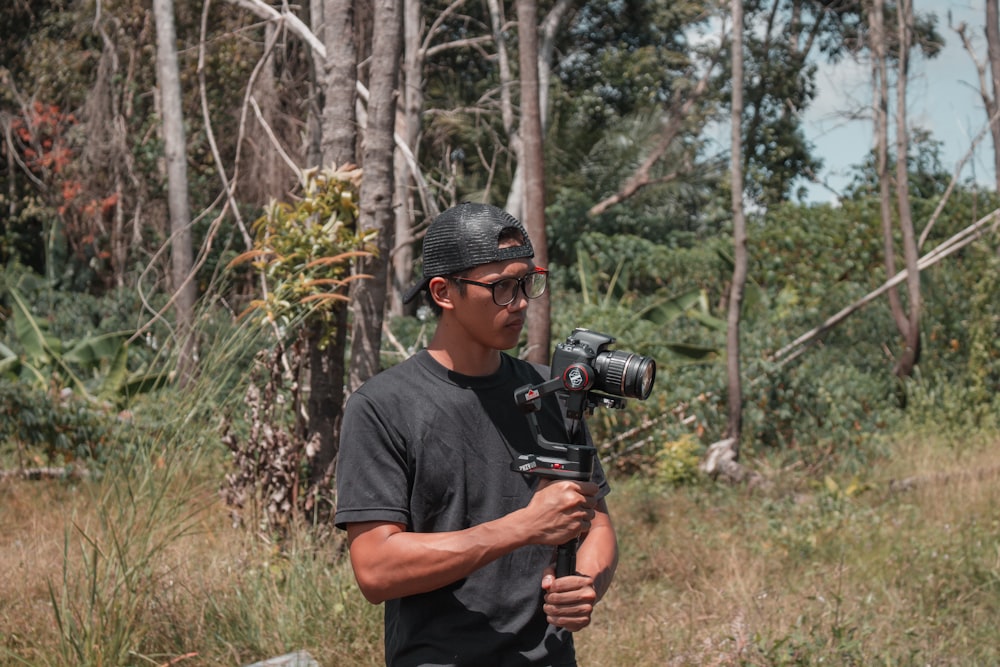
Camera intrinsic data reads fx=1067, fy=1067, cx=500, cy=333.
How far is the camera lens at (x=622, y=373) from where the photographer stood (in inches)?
85.6

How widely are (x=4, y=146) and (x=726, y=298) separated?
35.6ft

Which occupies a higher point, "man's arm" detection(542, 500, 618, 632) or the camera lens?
the camera lens

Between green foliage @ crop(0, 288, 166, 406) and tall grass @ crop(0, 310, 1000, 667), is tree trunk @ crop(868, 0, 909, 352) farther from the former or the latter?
green foliage @ crop(0, 288, 166, 406)

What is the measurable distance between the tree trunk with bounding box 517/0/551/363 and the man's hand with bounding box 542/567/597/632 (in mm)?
4231

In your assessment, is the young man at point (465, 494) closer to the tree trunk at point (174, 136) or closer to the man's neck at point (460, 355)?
the man's neck at point (460, 355)

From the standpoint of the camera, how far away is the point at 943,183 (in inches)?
594

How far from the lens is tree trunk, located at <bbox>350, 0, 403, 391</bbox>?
5.25 metres

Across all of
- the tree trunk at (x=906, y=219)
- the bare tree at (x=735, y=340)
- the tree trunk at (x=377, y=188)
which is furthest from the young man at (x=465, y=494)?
the tree trunk at (x=906, y=219)

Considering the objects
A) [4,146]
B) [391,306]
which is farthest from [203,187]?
[391,306]

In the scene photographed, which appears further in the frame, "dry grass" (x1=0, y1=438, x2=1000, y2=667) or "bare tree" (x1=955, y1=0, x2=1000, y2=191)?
"bare tree" (x1=955, y1=0, x2=1000, y2=191)

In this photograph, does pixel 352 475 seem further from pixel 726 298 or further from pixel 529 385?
pixel 726 298

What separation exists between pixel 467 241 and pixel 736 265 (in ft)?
23.8

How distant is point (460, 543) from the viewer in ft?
6.68

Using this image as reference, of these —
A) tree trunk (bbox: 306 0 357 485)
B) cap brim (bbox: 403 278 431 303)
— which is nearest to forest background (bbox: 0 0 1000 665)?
tree trunk (bbox: 306 0 357 485)
